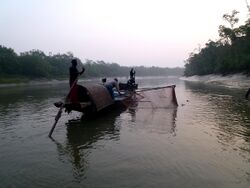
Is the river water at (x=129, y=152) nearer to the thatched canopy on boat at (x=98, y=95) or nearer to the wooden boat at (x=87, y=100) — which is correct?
the wooden boat at (x=87, y=100)

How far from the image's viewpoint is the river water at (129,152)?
347 inches

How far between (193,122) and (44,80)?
101m

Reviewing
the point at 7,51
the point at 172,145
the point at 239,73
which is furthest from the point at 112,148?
the point at 7,51

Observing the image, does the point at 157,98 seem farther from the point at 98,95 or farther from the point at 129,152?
the point at 129,152

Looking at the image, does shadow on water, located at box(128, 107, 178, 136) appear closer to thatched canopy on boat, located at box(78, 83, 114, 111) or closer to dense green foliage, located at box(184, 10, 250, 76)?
thatched canopy on boat, located at box(78, 83, 114, 111)

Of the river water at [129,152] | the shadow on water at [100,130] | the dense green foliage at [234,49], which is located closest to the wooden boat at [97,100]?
the shadow on water at [100,130]

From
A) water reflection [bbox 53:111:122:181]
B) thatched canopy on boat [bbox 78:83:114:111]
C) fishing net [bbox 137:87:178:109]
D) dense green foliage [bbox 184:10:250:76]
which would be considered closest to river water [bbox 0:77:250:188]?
water reflection [bbox 53:111:122:181]

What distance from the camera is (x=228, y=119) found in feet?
60.5

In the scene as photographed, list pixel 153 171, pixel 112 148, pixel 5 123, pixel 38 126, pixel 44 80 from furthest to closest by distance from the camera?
1. pixel 44 80
2. pixel 5 123
3. pixel 38 126
4. pixel 112 148
5. pixel 153 171

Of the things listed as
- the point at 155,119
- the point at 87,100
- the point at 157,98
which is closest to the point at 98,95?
the point at 87,100

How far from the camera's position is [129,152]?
1154 centimetres

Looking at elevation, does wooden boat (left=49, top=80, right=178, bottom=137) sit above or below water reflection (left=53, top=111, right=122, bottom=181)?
above

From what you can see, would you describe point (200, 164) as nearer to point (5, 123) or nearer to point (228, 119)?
point (228, 119)

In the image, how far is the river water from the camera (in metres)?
8.81
